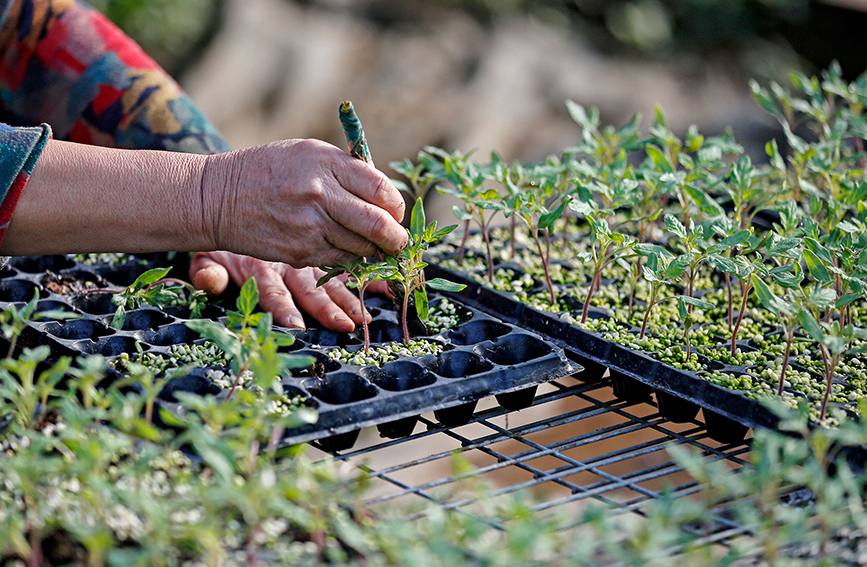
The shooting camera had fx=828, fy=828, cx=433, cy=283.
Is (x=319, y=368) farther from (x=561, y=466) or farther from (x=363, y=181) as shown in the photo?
(x=561, y=466)

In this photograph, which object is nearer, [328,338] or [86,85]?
[328,338]

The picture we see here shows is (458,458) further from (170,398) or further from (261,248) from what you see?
(261,248)

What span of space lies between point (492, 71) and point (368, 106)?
3.29 ft

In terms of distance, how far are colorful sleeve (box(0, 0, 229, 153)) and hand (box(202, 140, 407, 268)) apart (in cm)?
60

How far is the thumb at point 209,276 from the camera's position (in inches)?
66.0

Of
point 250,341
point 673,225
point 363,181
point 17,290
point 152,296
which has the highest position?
point 673,225

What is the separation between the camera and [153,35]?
4555mm

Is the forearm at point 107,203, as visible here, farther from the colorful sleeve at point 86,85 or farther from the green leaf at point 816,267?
Answer: the green leaf at point 816,267

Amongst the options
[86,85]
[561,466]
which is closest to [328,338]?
[561,466]

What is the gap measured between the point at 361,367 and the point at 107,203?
1.62ft

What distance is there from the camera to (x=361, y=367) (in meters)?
1.37

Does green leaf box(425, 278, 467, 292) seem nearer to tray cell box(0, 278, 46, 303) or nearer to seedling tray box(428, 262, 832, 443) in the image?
seedling tray box(428, 262, 832, 443)

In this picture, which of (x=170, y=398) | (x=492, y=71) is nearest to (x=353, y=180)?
(x=170, y=398)

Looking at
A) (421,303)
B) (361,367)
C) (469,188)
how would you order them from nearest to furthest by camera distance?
(361,367) → (421,303) → (469,188)
